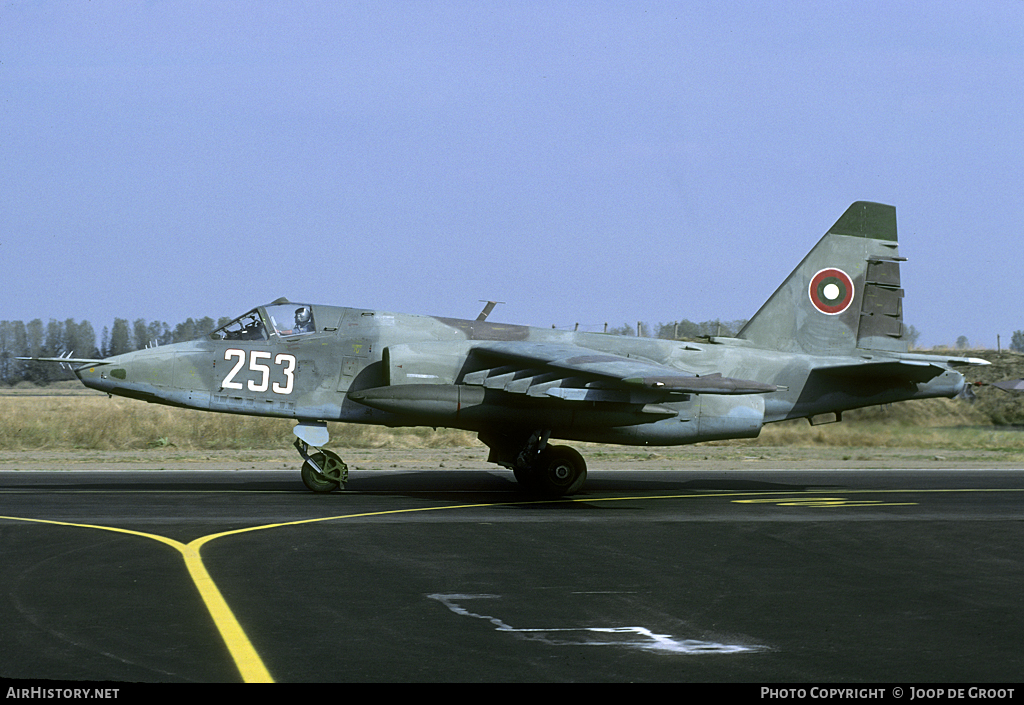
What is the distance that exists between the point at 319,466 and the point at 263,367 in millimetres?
2253

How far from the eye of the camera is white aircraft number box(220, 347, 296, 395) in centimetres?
1908

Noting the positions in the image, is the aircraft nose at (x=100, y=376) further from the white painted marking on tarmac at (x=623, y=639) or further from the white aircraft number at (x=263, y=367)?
the white painted marking on tarmac at (x=623, y=639)

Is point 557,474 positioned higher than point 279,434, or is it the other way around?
point 557,474

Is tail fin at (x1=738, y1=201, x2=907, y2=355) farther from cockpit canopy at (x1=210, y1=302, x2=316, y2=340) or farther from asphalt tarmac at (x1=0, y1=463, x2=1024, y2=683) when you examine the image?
cockpit canopy at (x1=210, y1=302, x2=316, y2=340)

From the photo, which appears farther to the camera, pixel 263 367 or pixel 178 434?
pixel 178 434

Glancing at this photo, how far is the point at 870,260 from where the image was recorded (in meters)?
21.7

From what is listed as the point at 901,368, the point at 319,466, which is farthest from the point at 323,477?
the point at 901,368

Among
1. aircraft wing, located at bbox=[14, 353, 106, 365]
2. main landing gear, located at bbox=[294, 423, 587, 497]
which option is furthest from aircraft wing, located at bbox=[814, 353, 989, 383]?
aircraft wing, located at bbox=[14, 353, 106, 365]

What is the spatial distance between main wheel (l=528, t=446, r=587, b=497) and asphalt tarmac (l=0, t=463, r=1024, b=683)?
690mm

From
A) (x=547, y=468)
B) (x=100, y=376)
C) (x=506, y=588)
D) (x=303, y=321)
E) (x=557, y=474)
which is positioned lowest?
(x=506, y=588)

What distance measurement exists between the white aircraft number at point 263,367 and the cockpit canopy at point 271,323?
0.37 m

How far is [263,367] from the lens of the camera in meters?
19.2

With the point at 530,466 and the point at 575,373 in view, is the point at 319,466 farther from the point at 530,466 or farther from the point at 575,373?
the point at 575,373

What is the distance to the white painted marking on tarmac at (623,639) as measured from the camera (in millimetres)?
7523
